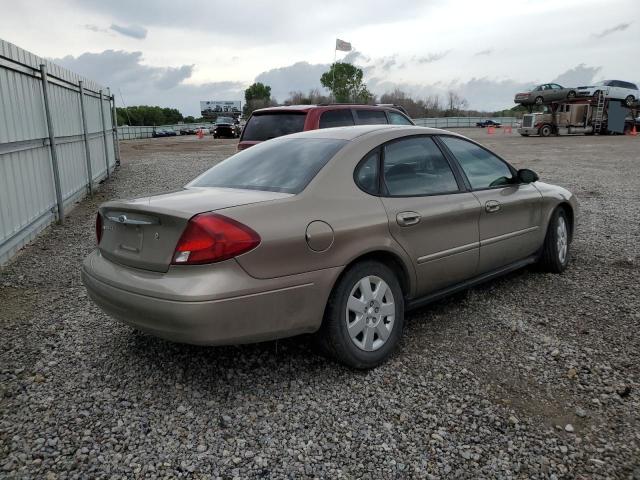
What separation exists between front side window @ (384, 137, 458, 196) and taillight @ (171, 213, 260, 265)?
3.99 feet

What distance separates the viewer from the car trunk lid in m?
3.00

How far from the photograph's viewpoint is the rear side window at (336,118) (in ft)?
27.8

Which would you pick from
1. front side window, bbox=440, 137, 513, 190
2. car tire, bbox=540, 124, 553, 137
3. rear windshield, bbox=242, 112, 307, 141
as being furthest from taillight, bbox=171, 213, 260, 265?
car tire, bbox=540, 124, 553, 137

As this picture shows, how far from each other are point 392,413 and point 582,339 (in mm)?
1789

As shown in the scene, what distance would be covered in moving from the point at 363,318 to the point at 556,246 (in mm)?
2816

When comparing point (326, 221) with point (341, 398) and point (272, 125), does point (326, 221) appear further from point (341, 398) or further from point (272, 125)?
point (272, 125)

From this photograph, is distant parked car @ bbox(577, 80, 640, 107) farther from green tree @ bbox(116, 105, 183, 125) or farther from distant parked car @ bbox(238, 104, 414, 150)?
green tree @ bbox(116, 105, 183, 125)

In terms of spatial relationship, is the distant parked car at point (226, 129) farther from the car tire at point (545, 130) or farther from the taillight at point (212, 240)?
the taillight at point (212, 240)

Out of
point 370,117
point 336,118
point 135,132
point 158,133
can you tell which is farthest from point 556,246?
point 158,133

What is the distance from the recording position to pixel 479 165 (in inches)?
179

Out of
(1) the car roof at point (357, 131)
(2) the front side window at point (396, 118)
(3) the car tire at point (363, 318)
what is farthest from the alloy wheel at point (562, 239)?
(2) the front side window at point (396, 118)

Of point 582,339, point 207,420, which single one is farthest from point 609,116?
point 207,420

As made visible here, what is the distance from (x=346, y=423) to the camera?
289cm

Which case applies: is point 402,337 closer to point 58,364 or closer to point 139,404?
point 139,404
